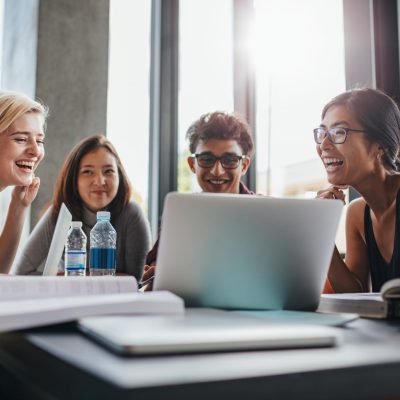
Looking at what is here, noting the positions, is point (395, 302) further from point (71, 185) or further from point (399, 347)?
point (71, 185)

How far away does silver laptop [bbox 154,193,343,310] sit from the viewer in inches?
29.8

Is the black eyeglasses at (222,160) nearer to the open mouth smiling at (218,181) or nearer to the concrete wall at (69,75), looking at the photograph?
the open mouth smiling at (218,181)

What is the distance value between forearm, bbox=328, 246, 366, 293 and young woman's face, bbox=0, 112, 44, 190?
1.52 metres

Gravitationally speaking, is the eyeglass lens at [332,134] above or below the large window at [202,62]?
below

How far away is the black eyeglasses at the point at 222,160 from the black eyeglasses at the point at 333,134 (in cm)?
42

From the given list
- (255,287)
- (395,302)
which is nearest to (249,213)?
(255,287)

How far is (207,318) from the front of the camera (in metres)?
0.60

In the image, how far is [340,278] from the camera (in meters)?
1.64

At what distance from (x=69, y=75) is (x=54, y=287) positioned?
3.02 metres

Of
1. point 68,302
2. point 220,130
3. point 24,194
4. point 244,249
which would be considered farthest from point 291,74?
point 68,302

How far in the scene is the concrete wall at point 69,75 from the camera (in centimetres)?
346

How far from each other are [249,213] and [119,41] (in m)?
3.35

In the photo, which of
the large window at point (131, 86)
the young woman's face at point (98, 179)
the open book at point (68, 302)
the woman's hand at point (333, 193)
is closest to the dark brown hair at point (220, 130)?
the young woman's face at point (98, 179)

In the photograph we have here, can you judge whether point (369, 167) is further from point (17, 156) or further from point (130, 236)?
point (17, 156)
